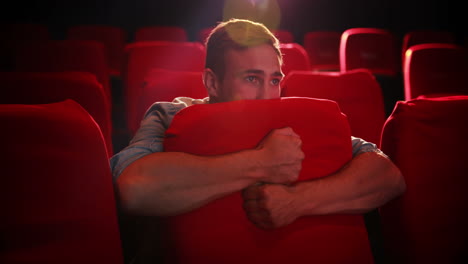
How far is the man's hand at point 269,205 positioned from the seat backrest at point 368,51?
63.0 inches

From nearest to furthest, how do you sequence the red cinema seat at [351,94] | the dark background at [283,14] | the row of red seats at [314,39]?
the red cinema seat at [351,94] < the row of red seats at [314,39] < the dark background at [283,14]

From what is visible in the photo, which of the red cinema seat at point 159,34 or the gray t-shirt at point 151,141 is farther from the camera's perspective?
the red cinema seat at point 159,34

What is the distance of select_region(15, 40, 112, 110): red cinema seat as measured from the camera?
4.31 feet

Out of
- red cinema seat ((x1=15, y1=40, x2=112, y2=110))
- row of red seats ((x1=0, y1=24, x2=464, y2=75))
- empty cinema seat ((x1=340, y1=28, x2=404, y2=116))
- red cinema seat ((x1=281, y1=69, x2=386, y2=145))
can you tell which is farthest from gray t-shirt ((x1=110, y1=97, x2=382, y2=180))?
row of red seats ((x1=0, y1=24, x2=464, y2=75))

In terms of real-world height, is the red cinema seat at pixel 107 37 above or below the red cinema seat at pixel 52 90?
below

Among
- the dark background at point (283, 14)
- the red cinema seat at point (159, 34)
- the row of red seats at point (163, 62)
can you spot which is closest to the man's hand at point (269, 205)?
the row of red seats at point (163, 62)

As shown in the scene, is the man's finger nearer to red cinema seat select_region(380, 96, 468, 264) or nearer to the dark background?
red cinema seat select_region(380, 96, 468, 264)

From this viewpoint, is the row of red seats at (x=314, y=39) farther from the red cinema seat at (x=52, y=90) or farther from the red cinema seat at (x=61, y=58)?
the red cinema seat at (x=52, y=90)

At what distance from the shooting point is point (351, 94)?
1120 millimetres

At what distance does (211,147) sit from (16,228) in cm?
28

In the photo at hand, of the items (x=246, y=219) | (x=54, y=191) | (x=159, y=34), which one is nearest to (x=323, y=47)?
(x=159, y=34)

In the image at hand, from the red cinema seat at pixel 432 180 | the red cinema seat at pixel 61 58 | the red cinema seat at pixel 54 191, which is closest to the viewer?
the red cinema seat at pixel 54 191

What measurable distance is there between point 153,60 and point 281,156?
3.49 feet

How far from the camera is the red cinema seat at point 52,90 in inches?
30.3
